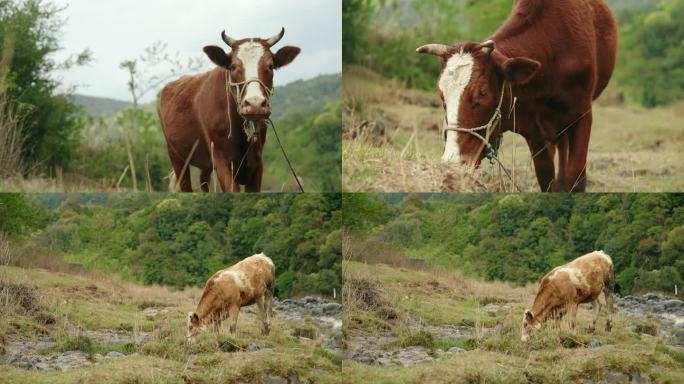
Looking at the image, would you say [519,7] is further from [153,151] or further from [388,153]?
[153,151]

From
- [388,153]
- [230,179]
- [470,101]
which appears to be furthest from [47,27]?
[470,101]

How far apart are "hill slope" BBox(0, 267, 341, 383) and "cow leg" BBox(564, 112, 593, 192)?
7.24ft

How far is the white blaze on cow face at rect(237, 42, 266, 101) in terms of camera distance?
9555 mm

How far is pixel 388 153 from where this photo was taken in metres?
10.6

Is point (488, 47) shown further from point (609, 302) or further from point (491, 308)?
point (609, 302)

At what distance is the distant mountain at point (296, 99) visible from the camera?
1097cm

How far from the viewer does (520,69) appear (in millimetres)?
9461

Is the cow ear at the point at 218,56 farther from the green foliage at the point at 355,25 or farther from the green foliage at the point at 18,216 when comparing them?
the green foliage at the point at 355,25

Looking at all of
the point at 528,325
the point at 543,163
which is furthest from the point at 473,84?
the point at 528,325

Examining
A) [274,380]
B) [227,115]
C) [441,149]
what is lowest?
[274,380]

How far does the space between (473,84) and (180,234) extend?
9.22ft

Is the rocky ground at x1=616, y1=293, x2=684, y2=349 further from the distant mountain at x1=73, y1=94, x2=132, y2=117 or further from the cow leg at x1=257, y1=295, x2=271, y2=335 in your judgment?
the distant mountain at x1=73, y1=94, x2=132, y2=117

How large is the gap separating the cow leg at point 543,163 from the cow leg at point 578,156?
0.43 ft

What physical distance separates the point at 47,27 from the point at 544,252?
5.09 meters
